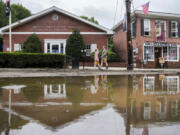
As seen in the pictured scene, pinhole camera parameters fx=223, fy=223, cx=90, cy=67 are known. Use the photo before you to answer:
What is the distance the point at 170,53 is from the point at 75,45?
1117 cm

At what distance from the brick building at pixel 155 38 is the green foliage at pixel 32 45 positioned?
10447mm

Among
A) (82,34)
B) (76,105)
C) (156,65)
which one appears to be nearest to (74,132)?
(76,105)

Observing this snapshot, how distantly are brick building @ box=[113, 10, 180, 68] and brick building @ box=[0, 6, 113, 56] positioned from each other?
351cm

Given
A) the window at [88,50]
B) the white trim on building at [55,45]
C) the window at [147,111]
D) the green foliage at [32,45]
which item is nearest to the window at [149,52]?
the window at [88,50]

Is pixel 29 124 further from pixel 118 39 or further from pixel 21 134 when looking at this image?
pixel 118 39

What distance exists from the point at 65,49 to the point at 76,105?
1819cm

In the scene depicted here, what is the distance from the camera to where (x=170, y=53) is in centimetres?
2547

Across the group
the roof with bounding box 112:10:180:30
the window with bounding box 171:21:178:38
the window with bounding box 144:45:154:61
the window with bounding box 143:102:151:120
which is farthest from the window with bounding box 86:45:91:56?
the window with bounding box 143:102:151:120

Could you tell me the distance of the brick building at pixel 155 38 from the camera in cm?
2414

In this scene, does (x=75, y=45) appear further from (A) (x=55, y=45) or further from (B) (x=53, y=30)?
(B) (x=53, y=30)

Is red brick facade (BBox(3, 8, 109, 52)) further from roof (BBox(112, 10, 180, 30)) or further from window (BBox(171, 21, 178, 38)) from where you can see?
window (BBox(171, 21, 178, 38))

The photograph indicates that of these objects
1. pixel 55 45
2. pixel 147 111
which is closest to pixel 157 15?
pixel 55 45

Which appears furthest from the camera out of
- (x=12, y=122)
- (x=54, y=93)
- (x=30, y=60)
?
(x=30, y=60)

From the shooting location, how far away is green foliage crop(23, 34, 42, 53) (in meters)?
21.6
